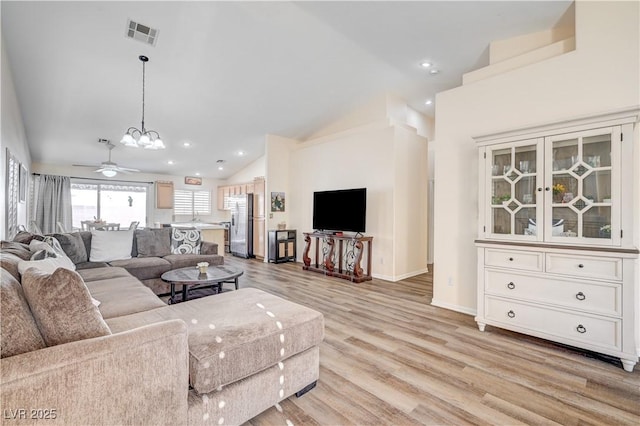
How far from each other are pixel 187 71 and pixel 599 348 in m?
5.51

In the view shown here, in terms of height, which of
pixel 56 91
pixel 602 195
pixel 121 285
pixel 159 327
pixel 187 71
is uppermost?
pixel 187 71

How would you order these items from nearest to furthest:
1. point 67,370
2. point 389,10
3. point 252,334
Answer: point 67,370, point 252,334, point 389,10

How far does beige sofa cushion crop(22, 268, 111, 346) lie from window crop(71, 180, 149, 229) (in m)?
8.21

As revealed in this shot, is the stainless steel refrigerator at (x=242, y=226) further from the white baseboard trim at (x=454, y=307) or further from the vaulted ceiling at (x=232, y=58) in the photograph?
the white baseboard trim at (x=454, y=307)

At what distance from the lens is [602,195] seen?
2391 mm

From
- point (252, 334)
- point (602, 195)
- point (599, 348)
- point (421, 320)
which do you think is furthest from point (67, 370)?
point (602, 195)

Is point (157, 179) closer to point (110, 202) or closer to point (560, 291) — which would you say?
point (110, 202)

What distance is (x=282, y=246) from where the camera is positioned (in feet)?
21.5

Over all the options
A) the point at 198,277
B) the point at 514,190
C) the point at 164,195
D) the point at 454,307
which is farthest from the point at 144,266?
the point at 164,195

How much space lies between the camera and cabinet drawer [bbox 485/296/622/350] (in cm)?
226

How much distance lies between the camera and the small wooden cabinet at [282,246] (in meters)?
6.45

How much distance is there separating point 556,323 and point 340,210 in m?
3.45

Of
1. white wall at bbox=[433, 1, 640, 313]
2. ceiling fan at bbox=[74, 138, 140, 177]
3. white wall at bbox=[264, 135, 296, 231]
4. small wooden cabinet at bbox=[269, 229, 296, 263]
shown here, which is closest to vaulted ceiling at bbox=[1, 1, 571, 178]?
ceiling fan at bbox=[74, 138, 140, 177]

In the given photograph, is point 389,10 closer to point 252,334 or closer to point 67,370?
point 252,334
